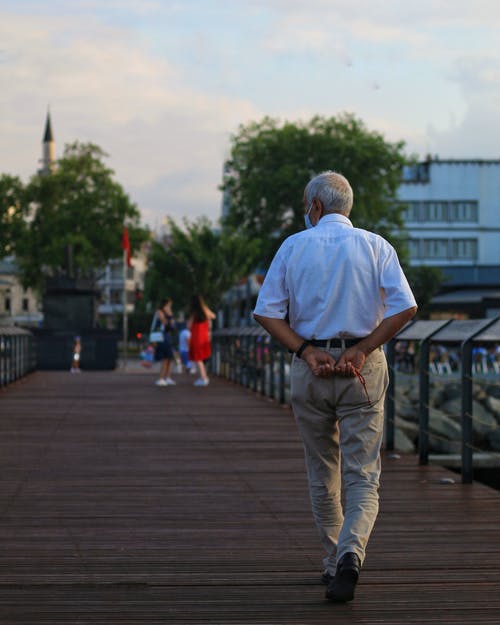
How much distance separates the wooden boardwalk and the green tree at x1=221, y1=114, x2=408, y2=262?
58.1m

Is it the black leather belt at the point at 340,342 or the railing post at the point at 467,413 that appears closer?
the black leather belt at the point at 340,342

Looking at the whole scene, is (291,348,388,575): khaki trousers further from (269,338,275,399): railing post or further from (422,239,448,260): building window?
(422,239,448,260): building window

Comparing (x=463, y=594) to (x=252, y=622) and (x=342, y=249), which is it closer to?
(x=252, y=622)

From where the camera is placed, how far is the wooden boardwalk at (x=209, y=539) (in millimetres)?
5176

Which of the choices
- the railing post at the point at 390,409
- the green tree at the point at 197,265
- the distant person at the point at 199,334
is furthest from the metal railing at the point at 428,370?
the green tree at the point at 197,265

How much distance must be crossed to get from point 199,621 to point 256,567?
1179 millimetres

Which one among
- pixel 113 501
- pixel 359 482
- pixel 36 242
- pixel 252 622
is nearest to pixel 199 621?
pixel 252 622

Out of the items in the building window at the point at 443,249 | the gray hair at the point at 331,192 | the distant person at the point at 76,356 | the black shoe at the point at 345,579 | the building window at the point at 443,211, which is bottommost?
the distant person at the point at 76,356

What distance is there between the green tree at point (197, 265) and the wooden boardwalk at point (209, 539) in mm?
56450

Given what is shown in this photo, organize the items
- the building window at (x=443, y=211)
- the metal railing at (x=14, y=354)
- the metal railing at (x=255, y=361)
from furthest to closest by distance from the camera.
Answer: the building window at (x=443, y=211) → the metal railing at (x=14, y=354) → the metal railing at (x=255, y=361)

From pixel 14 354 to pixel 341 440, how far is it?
19.3 metres

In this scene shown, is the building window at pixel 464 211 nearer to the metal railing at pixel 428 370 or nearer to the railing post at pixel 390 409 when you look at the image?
the metal railing at pixel 428 370

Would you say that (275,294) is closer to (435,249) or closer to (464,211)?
(464,211)

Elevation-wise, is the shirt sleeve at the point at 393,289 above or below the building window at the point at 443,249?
below
